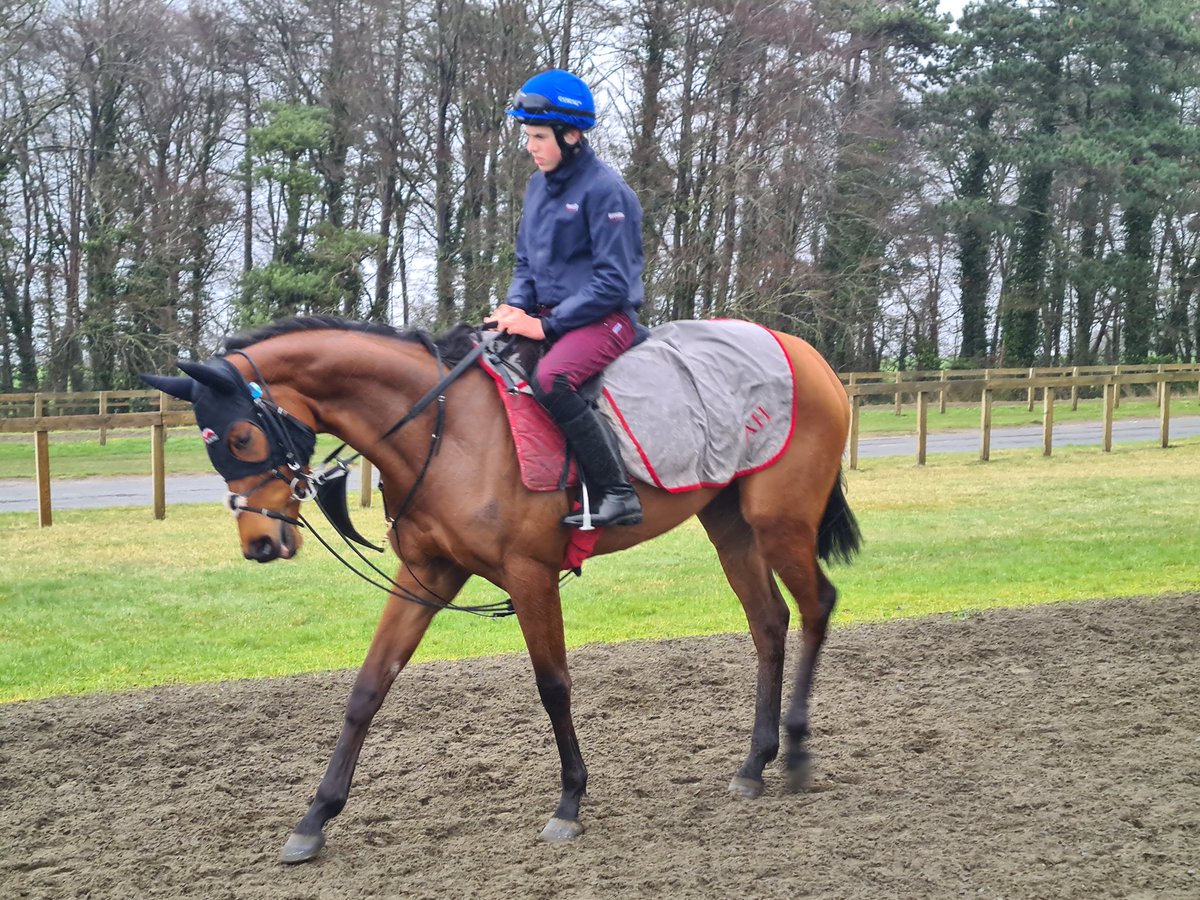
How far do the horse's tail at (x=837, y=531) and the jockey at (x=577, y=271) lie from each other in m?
1.44

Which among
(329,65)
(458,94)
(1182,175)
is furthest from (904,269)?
(329,65)

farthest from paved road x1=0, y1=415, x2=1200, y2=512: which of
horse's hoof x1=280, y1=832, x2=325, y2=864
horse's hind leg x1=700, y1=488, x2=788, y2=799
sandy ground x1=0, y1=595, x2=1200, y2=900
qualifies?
horse's hoof x1=280, y1=832, x2=325, y2=864

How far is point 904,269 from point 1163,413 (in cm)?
1609

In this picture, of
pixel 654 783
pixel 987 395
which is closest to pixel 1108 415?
pixel 987 395

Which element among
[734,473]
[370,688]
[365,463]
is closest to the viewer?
[370,688]

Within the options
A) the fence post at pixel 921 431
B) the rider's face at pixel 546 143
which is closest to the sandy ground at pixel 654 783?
the rider's face at pixel 546 143

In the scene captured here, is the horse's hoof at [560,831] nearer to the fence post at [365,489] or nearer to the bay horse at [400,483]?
the bay horse at [400,483]

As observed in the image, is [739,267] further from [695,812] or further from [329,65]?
[695,812]

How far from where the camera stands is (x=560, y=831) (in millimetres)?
4398

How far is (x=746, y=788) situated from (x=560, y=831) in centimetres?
94

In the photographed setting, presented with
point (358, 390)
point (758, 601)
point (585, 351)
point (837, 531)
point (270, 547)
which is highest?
point (585, 351)

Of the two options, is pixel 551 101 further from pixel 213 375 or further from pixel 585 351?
pixel 213 375

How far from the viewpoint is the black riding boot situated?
15.0 feet

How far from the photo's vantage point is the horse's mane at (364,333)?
439 cm
